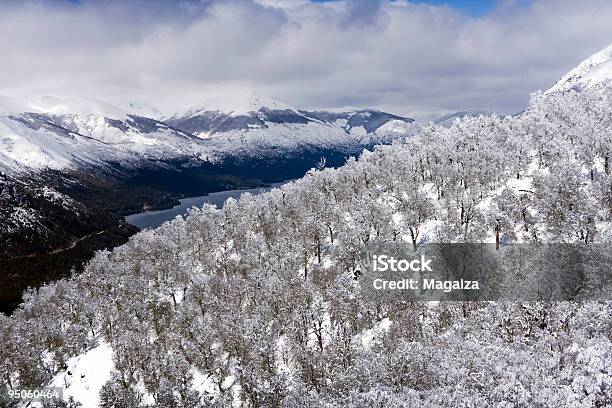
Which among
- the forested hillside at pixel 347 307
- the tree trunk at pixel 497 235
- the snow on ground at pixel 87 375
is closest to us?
the forested hillside at pixel 347 307

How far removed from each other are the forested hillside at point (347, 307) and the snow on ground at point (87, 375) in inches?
19.7

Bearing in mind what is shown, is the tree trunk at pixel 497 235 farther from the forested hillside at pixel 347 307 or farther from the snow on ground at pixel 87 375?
the snow on ground at pixel 87 375

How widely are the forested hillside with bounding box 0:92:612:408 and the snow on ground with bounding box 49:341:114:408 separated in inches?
19.7

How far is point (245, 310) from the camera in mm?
113125

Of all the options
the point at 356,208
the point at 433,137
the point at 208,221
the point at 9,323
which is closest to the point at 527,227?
the point at 356,208

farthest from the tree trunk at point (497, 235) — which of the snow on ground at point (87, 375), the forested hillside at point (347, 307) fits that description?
the snow on ground at point (87, 375)

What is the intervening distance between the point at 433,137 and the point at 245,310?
12253cm

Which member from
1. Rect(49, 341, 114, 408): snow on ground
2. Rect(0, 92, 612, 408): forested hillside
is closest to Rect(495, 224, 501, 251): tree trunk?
Rect(0, 92, 612, 408): forested hillside

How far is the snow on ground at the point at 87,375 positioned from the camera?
353 ft

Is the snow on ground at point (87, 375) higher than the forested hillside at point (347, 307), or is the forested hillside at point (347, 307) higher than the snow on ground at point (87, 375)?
the forested hillside at point (347, 307)

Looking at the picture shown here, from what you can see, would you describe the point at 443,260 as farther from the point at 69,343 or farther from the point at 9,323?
the point at 9,323

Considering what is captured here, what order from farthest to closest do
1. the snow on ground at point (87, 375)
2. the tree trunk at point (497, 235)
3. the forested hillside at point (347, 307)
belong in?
the snow on ground at point (87, 375) < the tree trunk at point (497, 235) < the forested hillside at point (347, 307)

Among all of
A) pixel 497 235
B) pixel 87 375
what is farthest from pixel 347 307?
pixel 87 375

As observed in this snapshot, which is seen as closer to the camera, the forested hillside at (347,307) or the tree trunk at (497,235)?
the forested hillside at (347,307)
